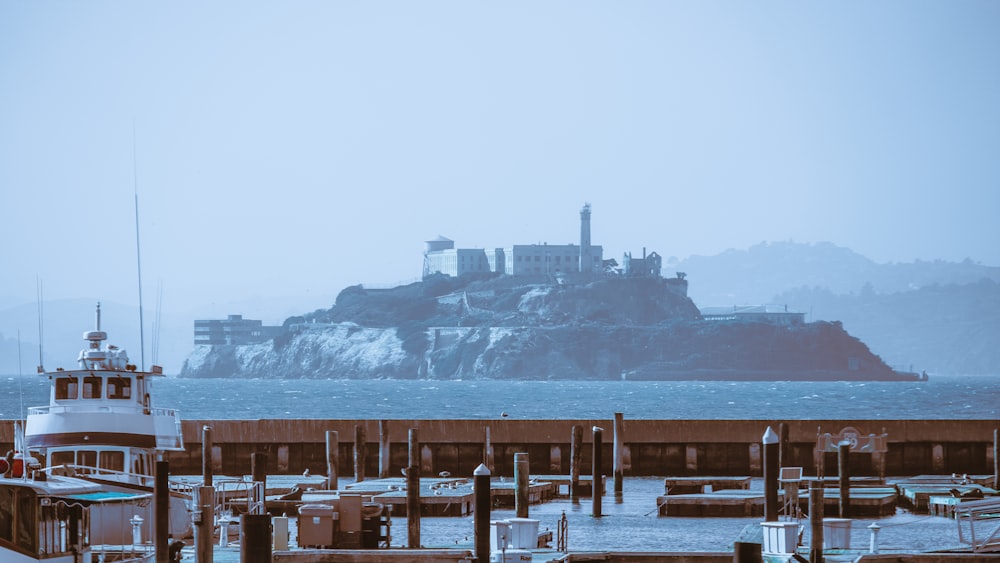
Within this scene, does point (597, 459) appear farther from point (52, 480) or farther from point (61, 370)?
point (52, 480)

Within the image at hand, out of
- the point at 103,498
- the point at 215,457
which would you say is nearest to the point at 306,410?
the point at 215,457

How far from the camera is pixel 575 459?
5241 cm

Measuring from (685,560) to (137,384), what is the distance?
15747 mm

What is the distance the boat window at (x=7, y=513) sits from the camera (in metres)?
Result: 28.6

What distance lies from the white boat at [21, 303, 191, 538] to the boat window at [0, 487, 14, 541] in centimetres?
892

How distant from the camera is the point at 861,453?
58500 millimetres

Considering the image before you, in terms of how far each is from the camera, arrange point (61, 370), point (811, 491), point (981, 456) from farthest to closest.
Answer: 1. point (981, 456)
2. point (61, 370)
3. point (811, 491)

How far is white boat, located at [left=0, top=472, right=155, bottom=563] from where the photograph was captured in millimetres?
28562

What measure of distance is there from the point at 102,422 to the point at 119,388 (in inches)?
47.8

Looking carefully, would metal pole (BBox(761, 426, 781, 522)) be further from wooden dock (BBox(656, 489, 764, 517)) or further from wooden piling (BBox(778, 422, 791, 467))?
wooden piling (BBox(778, 422, 791, 467))

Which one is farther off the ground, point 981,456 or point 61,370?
point 61,370

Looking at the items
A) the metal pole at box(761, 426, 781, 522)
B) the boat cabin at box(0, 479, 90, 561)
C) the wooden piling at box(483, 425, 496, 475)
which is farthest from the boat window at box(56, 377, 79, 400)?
the wooden piling at box(483, 425, 496, 475)

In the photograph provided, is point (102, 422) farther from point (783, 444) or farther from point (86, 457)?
Answer: point (783, 444)

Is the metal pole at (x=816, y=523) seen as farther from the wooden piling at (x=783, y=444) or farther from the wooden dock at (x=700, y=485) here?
the wooden piling at (x=783, y=444)
